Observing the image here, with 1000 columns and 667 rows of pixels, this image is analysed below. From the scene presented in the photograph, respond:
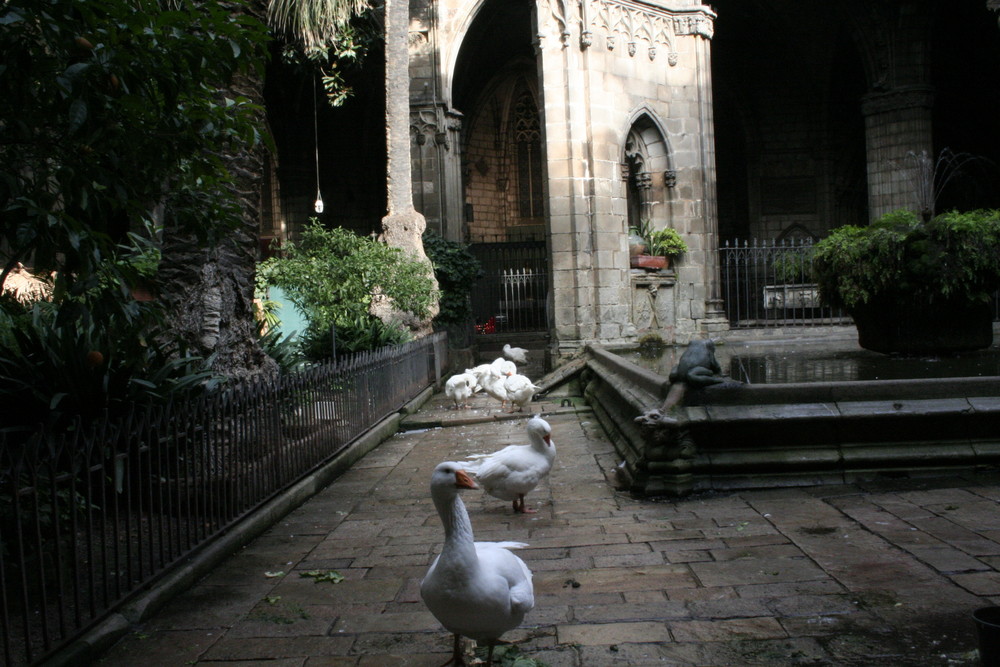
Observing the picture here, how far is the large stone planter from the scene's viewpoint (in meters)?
8.59

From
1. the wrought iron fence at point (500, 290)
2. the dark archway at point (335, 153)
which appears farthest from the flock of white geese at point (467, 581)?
the dark archway at point (335, 153)

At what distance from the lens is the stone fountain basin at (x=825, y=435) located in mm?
5629

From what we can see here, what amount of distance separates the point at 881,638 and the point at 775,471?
8.55 ft

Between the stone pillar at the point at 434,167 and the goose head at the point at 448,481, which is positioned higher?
the stone pillar at the point at 434,167

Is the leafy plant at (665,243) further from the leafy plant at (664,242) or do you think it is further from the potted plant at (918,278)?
the potted plant at (918,278)

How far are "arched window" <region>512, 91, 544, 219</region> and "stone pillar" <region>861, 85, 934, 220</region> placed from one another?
11090 mm

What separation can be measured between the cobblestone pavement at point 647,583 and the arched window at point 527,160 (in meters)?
23.1

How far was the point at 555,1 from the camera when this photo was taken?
585 inches

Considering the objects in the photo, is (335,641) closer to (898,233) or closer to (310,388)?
(310,388)

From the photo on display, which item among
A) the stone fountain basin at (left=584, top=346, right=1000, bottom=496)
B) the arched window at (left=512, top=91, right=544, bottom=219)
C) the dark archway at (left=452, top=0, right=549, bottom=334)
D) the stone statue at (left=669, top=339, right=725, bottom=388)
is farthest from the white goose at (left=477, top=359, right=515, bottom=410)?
A: the arched window at (left=512, top=91, right=544, bottom=219)

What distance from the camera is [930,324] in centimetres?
866

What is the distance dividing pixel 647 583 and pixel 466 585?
133 centimetres

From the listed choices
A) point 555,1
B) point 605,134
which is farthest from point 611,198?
point 555,1

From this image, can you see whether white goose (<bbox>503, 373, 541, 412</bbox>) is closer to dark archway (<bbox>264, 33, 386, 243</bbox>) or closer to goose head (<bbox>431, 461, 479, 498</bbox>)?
goose head (<bbox>431, 461, 479, 498</bbox>)
